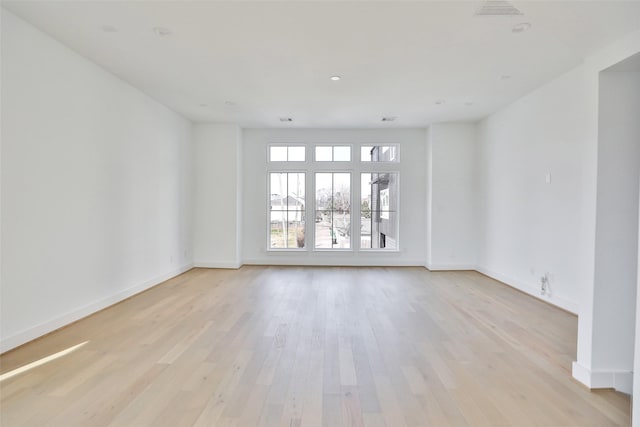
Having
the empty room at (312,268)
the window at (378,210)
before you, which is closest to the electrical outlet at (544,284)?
the empty room at (312,268)

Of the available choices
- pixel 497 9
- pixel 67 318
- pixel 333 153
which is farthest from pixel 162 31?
pixel 333 153

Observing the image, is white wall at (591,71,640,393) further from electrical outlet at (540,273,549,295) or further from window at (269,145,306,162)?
window at (269,145,306,162)

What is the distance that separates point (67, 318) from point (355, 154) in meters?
5.44

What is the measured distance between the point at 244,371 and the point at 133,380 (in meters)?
0.77

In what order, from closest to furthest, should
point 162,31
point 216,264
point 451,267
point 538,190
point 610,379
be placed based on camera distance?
point 610,379 → point 162,31 → point 538,190 → point 451,267 → point 216,264

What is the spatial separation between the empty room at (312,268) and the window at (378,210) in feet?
2.38

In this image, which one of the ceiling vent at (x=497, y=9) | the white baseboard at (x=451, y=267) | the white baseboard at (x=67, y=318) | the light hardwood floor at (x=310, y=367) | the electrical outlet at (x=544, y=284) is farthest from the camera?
the white baseboard at (x=451, y=267)

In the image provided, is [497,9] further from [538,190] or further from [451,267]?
[451,267]

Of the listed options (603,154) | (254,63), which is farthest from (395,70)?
(603,154)

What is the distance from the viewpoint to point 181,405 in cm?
205

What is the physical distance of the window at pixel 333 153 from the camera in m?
7.05

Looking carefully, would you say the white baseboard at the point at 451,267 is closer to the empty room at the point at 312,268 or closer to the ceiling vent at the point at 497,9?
the empty room at the point at 312,268

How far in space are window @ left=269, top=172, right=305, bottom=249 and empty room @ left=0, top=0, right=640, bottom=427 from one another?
30.6 inches

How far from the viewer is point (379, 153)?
7.07 meters
